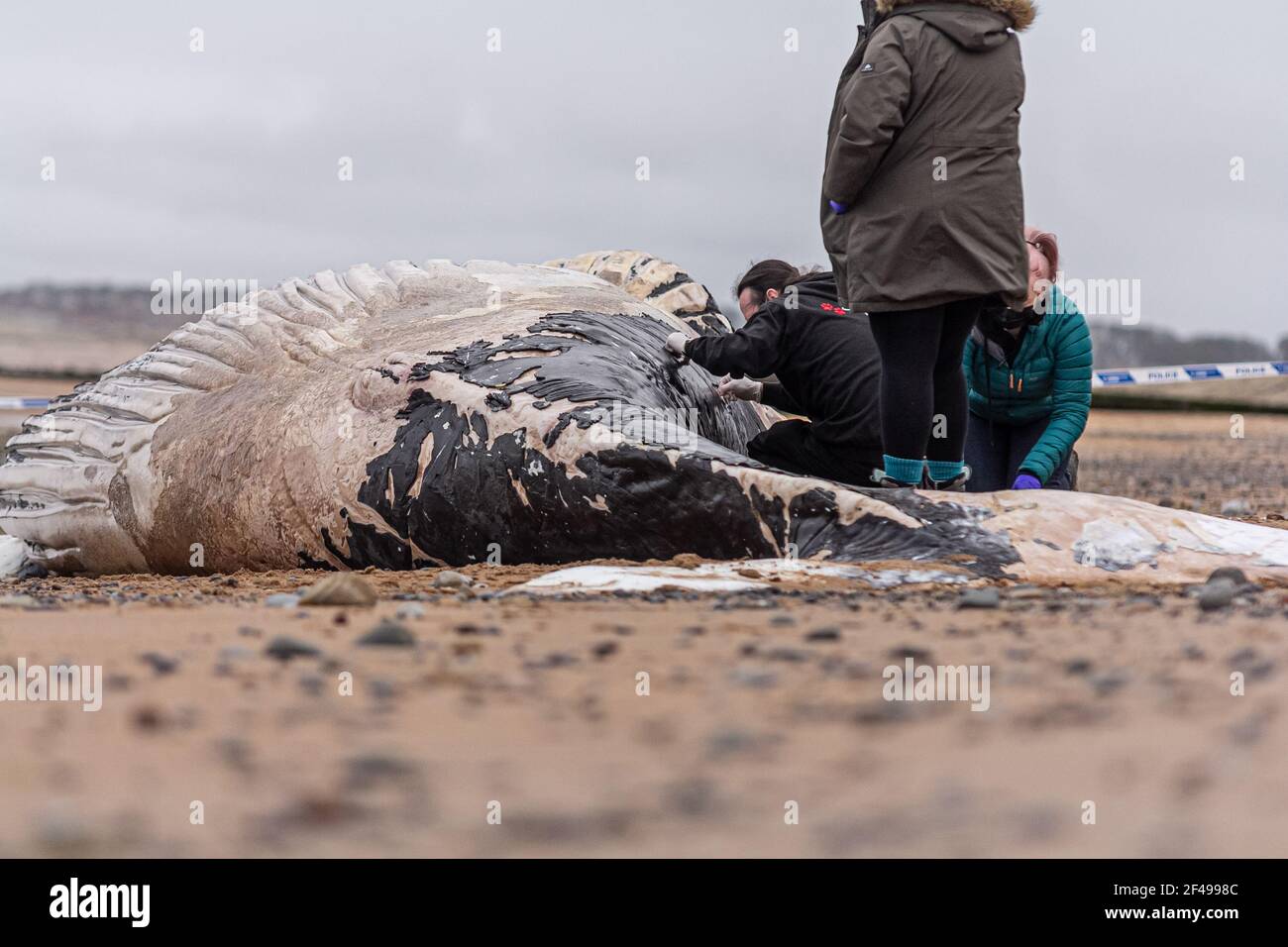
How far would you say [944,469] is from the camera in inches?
199

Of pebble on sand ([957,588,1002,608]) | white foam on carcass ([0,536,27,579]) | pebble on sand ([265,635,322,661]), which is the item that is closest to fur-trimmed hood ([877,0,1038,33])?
pebble on sand ([957,588,1002,608])

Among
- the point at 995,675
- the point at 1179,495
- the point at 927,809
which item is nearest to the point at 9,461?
the point at 995,675

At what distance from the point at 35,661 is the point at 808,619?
5.37 ft

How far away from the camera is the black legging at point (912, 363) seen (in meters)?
4.77

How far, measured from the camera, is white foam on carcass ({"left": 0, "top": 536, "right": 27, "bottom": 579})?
6.20 metres

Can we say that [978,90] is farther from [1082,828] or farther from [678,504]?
[1082,828]

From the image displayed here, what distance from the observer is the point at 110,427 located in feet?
19.1

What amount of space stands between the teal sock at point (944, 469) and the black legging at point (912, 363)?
0.54 feet

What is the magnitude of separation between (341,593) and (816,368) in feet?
8.98

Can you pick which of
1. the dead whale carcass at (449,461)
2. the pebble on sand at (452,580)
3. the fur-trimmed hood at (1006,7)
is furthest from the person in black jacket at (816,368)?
the pebble on sand at (452,580)

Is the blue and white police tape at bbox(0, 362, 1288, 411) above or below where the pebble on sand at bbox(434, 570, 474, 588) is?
above

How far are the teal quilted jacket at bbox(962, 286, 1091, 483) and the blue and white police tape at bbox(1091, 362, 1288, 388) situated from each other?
7.85 meters

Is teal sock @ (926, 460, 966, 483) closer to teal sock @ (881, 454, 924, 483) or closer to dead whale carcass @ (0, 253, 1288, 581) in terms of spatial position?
teal sock @ (881, 454, 924, 483)

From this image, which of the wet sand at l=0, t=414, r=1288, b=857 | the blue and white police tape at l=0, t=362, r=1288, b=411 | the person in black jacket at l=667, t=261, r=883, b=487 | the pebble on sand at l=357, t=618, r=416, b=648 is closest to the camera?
the wet sand at l=0, t=414, r=1288, b=857
